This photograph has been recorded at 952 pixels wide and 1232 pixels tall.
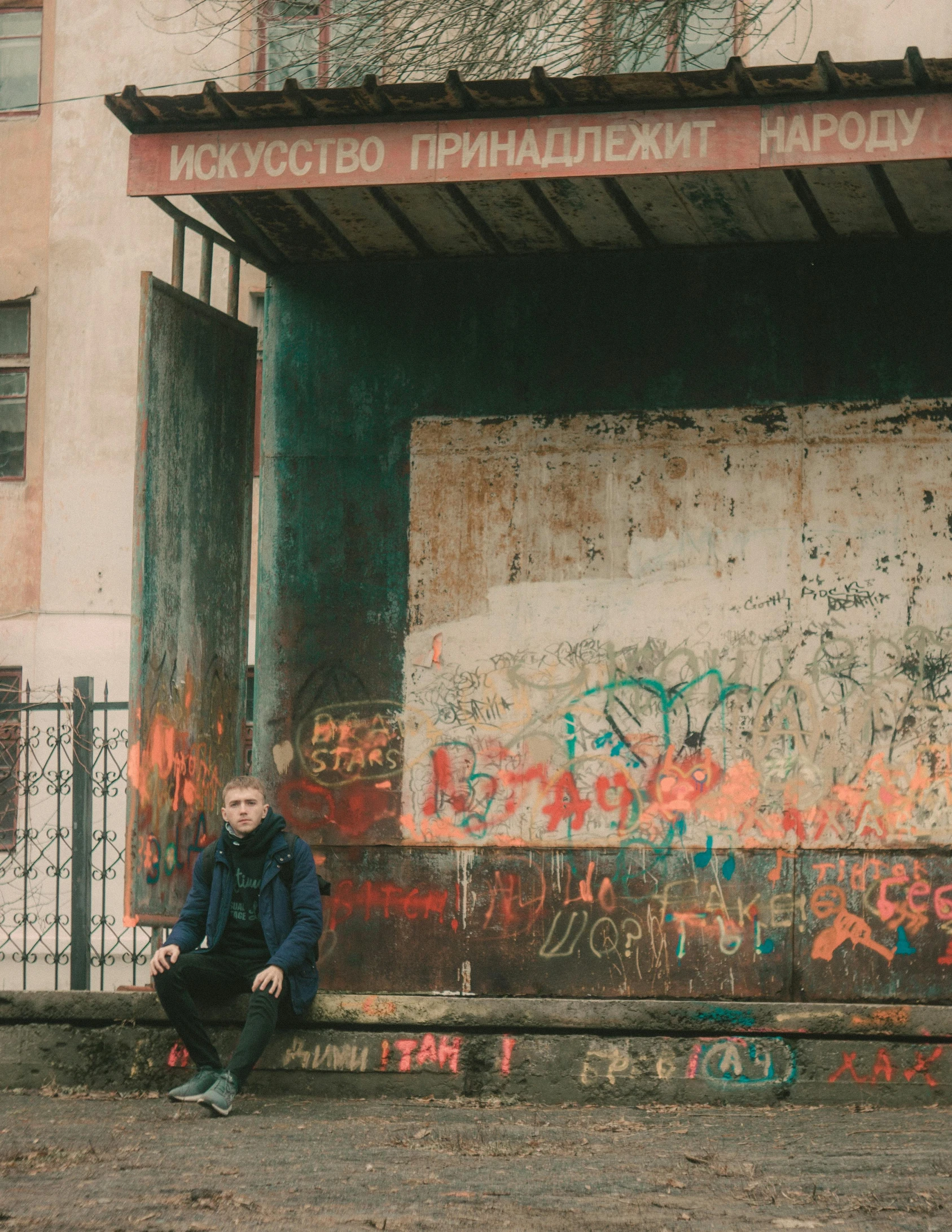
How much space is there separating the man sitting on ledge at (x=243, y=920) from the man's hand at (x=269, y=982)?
0.19 ft

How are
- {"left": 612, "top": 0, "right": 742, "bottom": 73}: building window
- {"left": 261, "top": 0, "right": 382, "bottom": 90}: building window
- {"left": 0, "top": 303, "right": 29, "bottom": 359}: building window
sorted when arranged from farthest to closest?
{"left": 0, "top": 303, "right": 29, "bottom": 359}: building window
{"left": 261, "top": 0, "right": 382, "bottom": 90}: building window
{"left": 612, "top": 0, "right": 742, "bottom": 73}: building window

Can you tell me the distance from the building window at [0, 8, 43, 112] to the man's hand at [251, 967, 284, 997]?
1326cm

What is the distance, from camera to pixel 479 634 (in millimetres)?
7520

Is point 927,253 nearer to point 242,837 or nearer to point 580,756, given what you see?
point 580,756

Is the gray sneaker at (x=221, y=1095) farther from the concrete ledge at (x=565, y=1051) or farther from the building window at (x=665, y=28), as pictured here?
the building window at (x=665, y=28)

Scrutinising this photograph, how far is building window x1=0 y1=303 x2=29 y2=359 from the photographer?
1716 centimetres

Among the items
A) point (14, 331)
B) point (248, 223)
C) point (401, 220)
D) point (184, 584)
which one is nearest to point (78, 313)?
point (14, 331)

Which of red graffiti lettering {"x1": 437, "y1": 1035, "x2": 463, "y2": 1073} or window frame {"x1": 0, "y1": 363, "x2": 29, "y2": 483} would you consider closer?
red graffiti lettering {"x1": 437, "y1": 1035, "x2": 463, "y2": 1073}

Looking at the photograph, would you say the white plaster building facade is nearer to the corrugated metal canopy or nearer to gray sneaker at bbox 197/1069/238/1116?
the corrugated metal canopy

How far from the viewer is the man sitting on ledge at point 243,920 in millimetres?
6434

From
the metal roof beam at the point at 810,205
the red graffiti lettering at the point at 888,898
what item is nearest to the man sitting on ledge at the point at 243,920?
the red graffiti lettering at the point at 888,898

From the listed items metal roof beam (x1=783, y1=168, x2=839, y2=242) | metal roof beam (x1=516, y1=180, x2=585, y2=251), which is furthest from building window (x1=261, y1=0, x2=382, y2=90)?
metal roof beam (x1=783, y1=168, x2=839, y2=242)

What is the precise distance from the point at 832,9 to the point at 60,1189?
9.67m

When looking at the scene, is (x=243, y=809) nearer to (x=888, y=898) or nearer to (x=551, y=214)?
(x=888, y=898)
